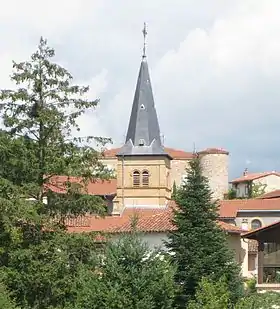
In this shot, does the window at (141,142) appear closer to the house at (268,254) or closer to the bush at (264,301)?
the house at (268,254)

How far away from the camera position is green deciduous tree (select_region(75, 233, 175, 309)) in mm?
23516

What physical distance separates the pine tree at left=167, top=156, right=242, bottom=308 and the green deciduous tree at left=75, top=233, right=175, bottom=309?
3.07 meters

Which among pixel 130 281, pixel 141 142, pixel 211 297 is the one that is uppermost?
pixel 141 142

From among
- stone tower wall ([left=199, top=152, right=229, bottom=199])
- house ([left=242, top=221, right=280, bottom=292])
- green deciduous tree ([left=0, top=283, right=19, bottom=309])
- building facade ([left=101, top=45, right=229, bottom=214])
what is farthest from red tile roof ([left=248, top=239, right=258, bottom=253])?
stone tower wall ([left=199, top=152, right=229, bottom=199])

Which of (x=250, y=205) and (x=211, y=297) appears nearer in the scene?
(x=211, y=297)

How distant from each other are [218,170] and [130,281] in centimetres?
7346

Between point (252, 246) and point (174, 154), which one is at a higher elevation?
point (174, 154)

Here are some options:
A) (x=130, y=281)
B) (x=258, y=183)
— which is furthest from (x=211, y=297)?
(x=258, y=183)

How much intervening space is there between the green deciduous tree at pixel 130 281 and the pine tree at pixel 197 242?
3.07m

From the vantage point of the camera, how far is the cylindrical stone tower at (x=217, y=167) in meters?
95.5

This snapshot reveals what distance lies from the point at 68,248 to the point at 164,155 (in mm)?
44418

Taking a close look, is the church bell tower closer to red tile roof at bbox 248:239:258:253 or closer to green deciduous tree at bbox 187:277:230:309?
red tile roof at bbox 248:239:258:253

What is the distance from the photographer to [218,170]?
3807 inches

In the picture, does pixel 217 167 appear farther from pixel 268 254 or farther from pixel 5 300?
pixel 5 300
